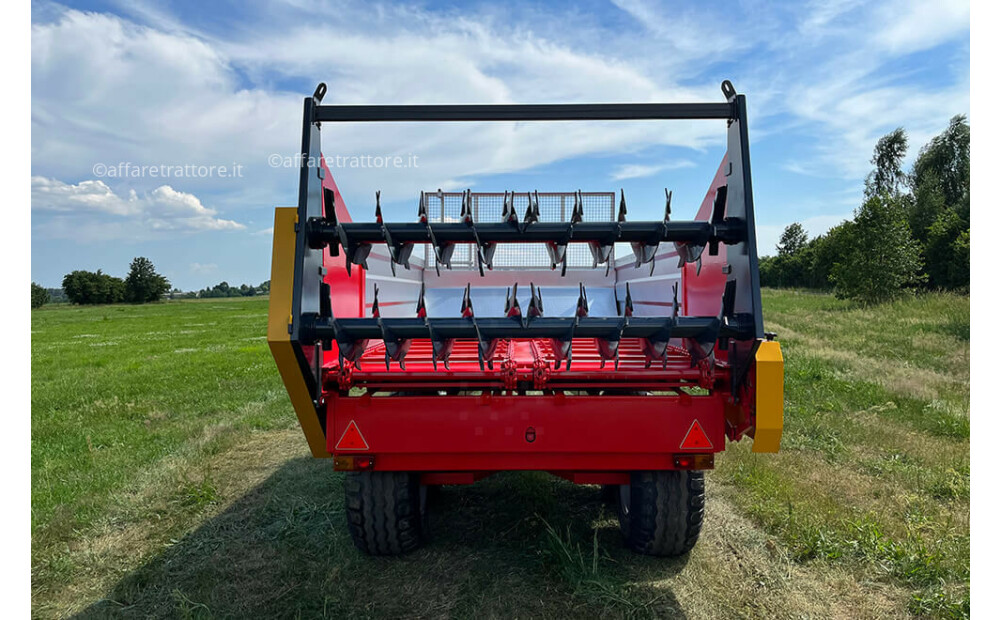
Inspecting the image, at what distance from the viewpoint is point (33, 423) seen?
7848 mm

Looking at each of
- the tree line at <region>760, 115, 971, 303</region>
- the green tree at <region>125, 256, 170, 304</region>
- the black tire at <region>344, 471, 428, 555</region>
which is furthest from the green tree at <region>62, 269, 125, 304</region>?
the black tire at <region>344, 471, 428, 555</region>

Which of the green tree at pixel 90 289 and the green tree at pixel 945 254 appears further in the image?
the green tree at pixel 90 289

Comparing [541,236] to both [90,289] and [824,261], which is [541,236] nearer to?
[824,261]

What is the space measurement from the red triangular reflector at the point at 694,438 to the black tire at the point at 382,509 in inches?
62.0

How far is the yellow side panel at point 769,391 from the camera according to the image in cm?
275

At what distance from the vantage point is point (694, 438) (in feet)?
10.4

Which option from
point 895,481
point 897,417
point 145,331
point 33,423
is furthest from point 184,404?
point 145,331

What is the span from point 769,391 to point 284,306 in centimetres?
232

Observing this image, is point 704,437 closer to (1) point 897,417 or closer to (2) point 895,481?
(2) point 895,481

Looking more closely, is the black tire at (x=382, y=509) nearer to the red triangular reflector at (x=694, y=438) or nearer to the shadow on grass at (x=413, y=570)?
the shadow on grass at (x=413, y=570)

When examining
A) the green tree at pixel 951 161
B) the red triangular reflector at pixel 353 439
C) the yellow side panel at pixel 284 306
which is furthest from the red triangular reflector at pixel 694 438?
the green tree at pixel 951 161

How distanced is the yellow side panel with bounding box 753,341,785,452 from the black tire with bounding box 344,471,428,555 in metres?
1.95

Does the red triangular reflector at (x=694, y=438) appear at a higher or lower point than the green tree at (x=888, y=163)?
lower

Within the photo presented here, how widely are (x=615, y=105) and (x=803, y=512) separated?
3.19 meters
